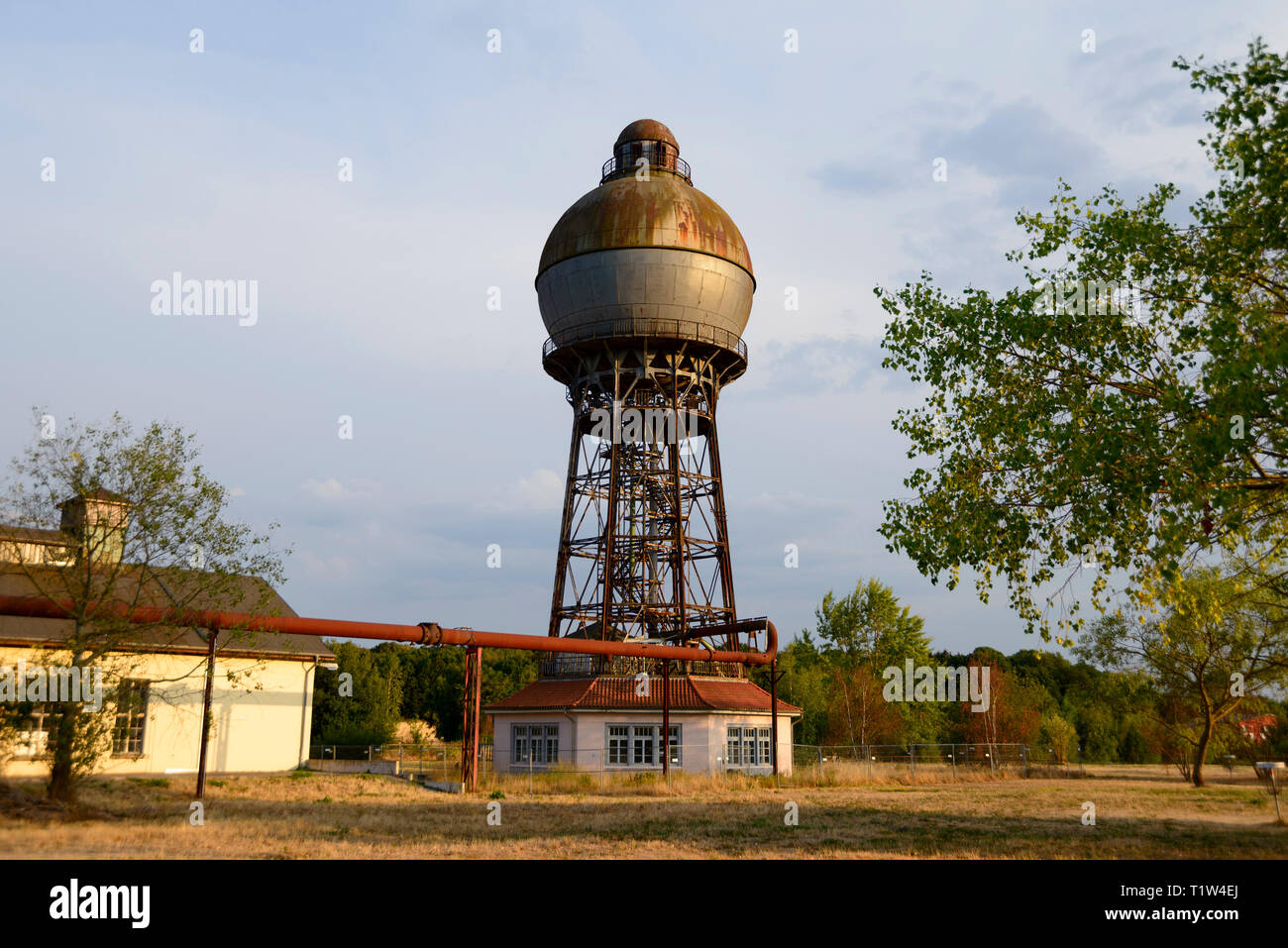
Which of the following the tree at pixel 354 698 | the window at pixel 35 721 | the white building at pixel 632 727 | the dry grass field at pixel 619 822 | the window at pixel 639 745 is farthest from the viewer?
the tree at pixel 354 698

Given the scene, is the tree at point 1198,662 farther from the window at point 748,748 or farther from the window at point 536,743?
the window at point 536,743

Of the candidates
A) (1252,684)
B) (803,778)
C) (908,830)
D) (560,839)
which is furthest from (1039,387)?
(1252,684)

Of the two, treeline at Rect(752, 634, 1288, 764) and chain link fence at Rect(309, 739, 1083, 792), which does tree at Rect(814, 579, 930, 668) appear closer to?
treeline at Rect(752, 634, 1288, 764)

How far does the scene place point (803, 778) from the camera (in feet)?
112

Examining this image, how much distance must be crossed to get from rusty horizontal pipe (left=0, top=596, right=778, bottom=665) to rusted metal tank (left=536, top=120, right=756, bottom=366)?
12547mm

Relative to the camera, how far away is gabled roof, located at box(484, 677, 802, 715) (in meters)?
36.1

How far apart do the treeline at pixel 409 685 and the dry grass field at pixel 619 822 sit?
95.9 ft

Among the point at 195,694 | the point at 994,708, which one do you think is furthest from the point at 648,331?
the point at 994,708

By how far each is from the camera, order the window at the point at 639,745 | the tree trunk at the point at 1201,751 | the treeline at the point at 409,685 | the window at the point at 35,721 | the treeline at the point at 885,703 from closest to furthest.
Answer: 1. the window at the point at 35,721
2. the window at the point at 639,745
3. the tree trunk at the point at 1201,751
4. the treeline at the point at 885,703
5. the treeline at the point at 409,685

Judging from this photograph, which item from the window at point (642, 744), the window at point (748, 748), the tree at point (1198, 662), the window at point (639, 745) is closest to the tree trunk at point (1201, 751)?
the tree at point (1198, 662)

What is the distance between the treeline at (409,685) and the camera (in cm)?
6000

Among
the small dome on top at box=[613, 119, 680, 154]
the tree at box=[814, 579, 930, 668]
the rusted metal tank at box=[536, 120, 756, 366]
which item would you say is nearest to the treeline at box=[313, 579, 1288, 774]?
the tree at box=[814, 579, 930, 668]

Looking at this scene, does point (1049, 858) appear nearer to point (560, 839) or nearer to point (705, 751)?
point (560, 839)

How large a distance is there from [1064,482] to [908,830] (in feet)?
27.9
